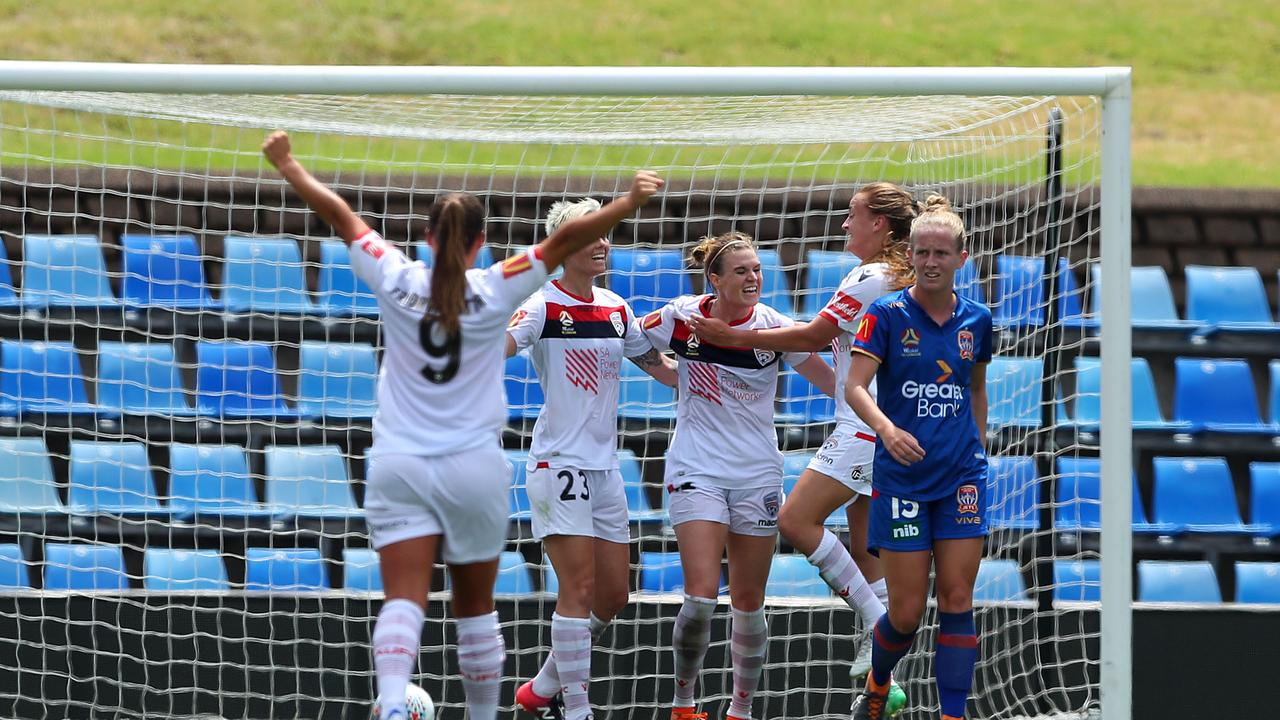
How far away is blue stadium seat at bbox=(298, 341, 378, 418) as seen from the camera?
7641 millimetres

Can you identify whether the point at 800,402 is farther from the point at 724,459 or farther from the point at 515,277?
the point at 515,277

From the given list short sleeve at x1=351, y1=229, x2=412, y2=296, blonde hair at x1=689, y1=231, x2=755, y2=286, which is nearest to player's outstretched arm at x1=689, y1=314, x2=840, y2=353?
blonde hair at x1=689, y1=231, x2=755, y2=286

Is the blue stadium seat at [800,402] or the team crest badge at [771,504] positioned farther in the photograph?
the blue stadium seat at [800,402]

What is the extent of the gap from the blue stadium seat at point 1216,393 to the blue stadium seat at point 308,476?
5004 millimetres

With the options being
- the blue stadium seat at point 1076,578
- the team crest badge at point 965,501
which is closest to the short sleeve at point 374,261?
the team crest badge at point 965,501

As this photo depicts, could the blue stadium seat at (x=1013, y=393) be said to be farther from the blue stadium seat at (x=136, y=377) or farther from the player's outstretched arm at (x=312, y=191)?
the blue stadium seat at (x=136, y=377)

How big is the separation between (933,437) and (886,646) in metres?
0.85

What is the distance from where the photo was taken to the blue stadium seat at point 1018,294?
20.6 feet

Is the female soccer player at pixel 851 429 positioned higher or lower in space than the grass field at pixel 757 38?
lower

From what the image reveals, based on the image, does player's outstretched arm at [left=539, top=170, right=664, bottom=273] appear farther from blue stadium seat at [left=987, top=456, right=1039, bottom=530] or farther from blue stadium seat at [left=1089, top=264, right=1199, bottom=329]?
blue stadium seat at [left=1089, top=264, right=1199, bottom=329]

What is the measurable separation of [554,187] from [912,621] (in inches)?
182

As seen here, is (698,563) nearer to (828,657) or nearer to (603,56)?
(828,657)

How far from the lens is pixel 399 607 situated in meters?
4.07

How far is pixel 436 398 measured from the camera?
412 centimetres
